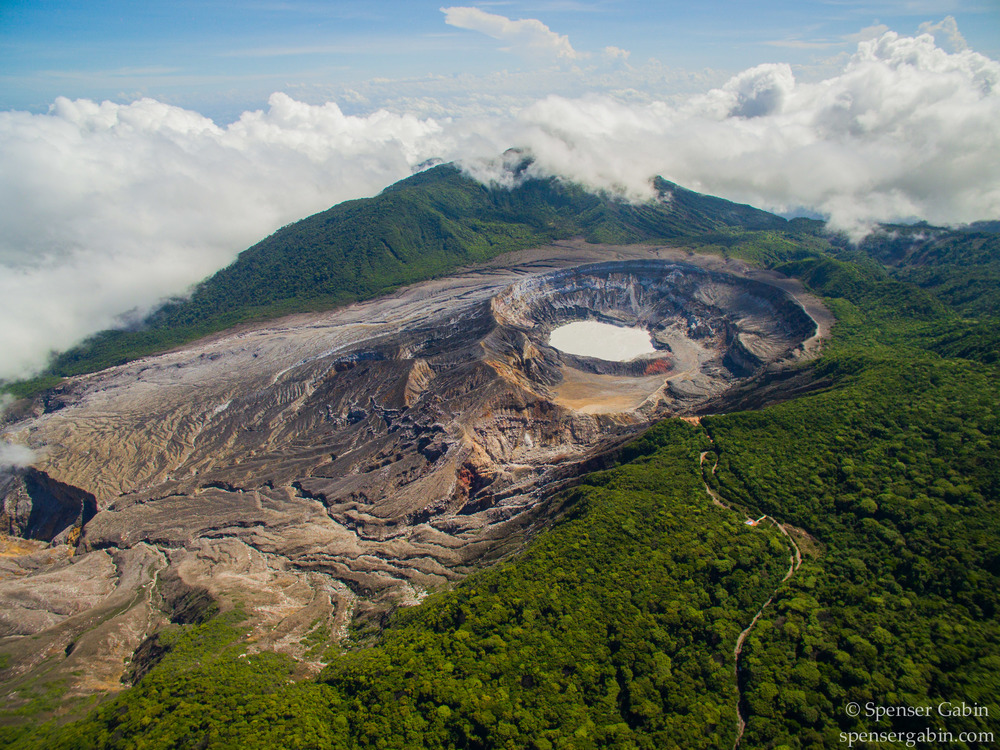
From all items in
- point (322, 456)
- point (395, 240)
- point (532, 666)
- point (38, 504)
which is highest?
point (395, 240)

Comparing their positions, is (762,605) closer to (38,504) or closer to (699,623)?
(699,623)

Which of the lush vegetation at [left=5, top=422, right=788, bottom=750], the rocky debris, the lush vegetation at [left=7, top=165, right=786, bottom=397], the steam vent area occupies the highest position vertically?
the lush vegetation at [left=7, top=165, right=786, bottom=397]

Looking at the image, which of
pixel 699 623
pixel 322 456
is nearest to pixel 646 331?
pixel 322 456

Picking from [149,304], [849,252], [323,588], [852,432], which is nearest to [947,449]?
[852,432]

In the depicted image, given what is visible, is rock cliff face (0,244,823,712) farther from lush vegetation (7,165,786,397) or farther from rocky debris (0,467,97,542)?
lush vegetation (7,165,786,397)

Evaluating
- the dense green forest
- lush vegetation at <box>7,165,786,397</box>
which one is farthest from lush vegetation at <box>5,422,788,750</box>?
lush vegetation at <box>7,165,786,397</box>

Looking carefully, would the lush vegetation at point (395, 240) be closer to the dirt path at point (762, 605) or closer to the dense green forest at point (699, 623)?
→ the dense green forest at point (699, 623)
